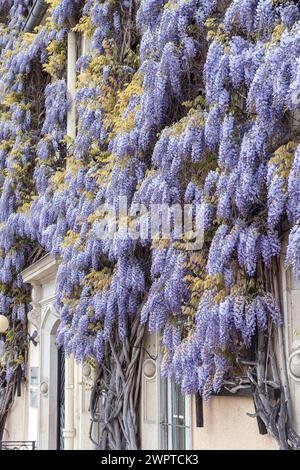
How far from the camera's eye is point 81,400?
344 inches

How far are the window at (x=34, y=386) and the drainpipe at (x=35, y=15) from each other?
542 cm

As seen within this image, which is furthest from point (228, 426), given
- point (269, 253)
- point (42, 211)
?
point (42, 211)

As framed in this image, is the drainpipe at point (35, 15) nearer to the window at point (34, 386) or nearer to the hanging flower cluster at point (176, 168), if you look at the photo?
the hanging flower cluster at point (176, 168)

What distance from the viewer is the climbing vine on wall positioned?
5559 millimetres

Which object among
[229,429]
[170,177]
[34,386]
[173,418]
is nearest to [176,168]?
[170,177]

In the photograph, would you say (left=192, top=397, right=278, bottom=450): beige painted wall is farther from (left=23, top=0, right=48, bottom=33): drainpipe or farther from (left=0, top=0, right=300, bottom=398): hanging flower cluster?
(left=23, top=0, right=48, bottom=33): drainpipe

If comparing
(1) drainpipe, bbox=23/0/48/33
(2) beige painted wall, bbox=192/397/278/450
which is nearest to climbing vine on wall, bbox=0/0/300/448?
(2) beige painted wall, bbox=192/397/278/450

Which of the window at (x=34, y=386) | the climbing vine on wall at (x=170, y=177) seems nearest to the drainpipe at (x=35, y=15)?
the climbing vine on wall at (x=170, y=177)

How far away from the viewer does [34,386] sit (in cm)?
1082

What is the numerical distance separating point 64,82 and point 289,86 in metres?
5.55

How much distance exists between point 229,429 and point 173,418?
123 centimetres

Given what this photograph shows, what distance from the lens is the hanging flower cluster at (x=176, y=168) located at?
5.54 meters

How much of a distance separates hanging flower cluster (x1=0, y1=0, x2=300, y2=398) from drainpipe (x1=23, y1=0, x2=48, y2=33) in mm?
746

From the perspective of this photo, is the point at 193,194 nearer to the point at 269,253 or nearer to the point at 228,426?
the point at 269,253
